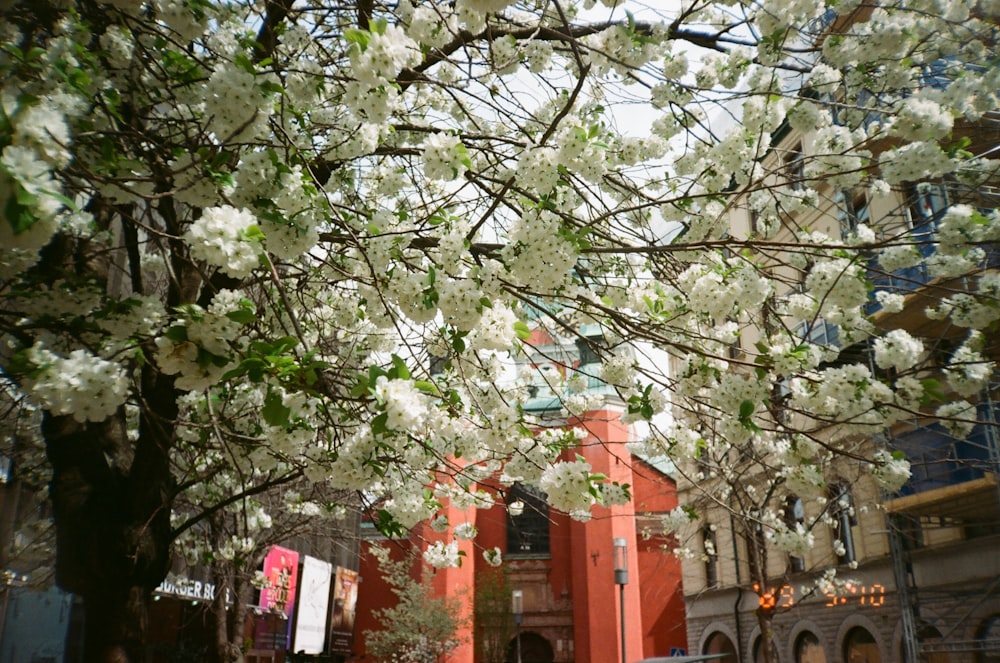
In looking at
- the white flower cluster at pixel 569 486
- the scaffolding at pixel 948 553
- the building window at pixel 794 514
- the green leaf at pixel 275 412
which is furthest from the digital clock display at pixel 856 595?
the green leaf at pixel 275 412

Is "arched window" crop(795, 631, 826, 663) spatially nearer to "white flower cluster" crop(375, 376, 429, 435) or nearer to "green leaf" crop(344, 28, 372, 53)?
"white flower cluster" crop(375, 376, 429, 435)

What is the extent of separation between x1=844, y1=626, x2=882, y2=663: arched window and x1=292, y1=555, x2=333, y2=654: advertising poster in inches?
449

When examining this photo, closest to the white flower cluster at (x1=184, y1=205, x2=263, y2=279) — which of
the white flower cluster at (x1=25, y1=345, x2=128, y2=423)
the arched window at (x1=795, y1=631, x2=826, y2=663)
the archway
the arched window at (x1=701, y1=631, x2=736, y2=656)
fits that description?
the white flower cluster at (x1=25, y1=345, x2=128, y2=423)

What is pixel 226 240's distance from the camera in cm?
216

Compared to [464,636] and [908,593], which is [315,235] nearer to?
[908,593]

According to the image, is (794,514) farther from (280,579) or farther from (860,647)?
(280,579)

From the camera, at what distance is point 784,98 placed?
4.05 m

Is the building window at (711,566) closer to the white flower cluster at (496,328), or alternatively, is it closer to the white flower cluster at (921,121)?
the white flower cluster at (921,121)

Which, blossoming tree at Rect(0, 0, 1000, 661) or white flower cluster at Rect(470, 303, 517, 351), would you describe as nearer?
blossoming tree at Rect(0, 0, 1000, 661)

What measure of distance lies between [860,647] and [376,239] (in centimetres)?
1408

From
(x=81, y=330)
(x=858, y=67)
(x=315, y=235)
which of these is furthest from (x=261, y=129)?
(x=858, y=67)

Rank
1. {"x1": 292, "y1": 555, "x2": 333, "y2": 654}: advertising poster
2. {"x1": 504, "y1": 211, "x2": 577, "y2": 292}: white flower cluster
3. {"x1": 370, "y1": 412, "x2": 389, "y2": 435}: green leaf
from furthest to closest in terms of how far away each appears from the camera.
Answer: {"x1": 292, "y1": 555, "x2": 333, "y2": 654}: advertising poster → {"x1": 504, "y1": 211, "x2": 577, "y2": 292}: white flower cluster → {"x1": 370, "y1": 412, "x2": 389, "y2": 435}: green leaf

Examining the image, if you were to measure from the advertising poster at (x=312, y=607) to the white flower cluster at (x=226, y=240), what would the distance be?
14.3 metres

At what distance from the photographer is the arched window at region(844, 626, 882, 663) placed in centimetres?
1257
